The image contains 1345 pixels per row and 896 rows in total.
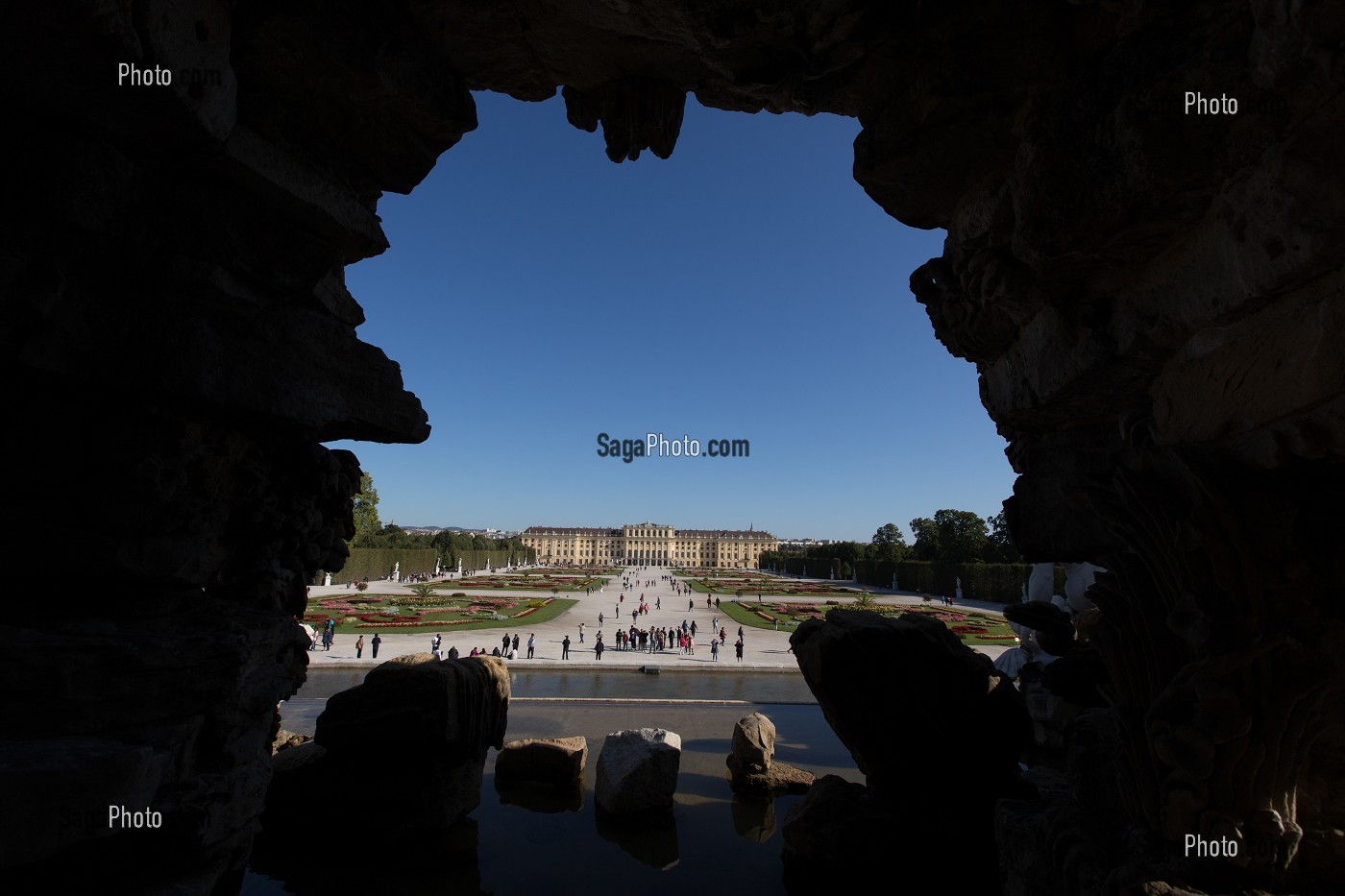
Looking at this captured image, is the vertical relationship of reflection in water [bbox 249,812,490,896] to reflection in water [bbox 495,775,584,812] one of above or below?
above

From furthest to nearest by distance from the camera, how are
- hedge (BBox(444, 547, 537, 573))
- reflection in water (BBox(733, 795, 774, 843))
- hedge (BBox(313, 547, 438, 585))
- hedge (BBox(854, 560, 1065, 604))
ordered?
hedge (BBox(444, 547, 537, 573)) → hedge (BBox(313, 547, 438, 585)) → hedge (BBox(854, 560, 1065, 604)) → reflection in water (BBox(733, 795, 774, 843))

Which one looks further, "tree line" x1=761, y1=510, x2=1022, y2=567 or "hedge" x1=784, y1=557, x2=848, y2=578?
"hedge" x1=784, y1=557, x2=848, y2=578

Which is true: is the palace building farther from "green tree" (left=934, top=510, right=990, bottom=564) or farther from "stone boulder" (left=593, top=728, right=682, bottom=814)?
"stone boulder" (left=593, top=728, right=682, bottom=814)

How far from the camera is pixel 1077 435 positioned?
466 cm

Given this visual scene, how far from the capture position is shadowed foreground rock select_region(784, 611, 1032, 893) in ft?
21.6

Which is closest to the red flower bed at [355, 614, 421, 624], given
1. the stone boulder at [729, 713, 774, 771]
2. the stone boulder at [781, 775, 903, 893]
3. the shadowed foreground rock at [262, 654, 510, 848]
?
the shadowed foreground rock at [262, 654, 510, 848]

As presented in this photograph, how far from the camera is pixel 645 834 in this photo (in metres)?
7.65

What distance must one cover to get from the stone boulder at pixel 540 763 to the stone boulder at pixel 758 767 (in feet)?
7.77

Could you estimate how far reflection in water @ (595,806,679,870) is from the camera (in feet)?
23.2

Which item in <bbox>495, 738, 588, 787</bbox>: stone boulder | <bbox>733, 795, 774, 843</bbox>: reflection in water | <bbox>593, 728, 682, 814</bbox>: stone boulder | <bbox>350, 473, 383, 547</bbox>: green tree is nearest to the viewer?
<bbox>733, 795, 774, 843</bbox>: reflection in water

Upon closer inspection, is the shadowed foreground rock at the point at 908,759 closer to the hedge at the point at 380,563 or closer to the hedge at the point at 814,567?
the hedge at the point at 380,563

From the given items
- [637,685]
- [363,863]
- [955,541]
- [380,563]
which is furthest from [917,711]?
[955,541]

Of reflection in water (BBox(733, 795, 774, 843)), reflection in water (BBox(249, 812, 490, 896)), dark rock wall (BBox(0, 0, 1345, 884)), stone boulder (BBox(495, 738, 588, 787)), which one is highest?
dark rock wall (BBox(0, 0, 1345, 884))

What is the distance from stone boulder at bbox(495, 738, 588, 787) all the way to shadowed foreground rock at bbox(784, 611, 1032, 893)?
11.4ft
